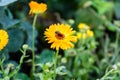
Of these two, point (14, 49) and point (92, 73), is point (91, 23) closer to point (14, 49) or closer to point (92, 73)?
point (92, 73)

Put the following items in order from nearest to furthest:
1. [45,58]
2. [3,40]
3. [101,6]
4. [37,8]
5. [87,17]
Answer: [3,40]
[37,8]
[45,58]
[101,6]
[87,17]

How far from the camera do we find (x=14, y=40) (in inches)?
49.6

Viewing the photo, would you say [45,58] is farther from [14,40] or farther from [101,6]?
[101,6]

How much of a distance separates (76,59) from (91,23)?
1.83 feet

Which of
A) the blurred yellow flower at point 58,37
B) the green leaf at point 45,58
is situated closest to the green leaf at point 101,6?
the green leaf at point 45,58

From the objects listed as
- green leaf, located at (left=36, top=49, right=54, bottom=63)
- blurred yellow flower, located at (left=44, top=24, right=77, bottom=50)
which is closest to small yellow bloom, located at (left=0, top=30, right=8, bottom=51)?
blurred yellow flower, located at (left=44, top=24, right=77, bottom=50)

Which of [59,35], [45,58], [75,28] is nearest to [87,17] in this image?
[75,28]

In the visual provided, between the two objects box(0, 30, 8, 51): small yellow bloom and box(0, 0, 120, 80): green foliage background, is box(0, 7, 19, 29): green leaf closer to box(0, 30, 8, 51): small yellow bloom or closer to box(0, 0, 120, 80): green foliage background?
box(0, 0, 120, 80): green foliage background

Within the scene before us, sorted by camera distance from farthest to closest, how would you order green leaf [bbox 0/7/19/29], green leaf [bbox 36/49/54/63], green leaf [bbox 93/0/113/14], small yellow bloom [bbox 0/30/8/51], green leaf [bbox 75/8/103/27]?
1. green leaf [bbox 75/8/103/27]
2. green leaf [bbox 93/0/113/14]
3. green leaf [bbox 36/49/54/63]
4. green leaf [bbox 0/7/19/29]
5. small yellow bloom [bbox 0/30/8/51]

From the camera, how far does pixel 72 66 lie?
142 centimetres

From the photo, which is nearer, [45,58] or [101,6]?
[45,58]

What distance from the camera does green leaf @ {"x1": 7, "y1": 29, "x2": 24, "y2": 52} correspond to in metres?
1.25

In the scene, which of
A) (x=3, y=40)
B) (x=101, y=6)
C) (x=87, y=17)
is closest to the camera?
(x=3, y=40)

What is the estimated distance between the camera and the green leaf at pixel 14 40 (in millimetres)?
1250
